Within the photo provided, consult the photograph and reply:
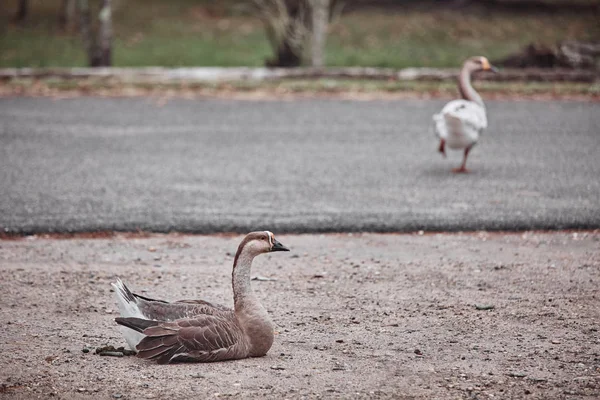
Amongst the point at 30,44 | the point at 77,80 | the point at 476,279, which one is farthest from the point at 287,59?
the point at 476,279

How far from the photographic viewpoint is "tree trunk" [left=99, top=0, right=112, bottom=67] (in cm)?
1452

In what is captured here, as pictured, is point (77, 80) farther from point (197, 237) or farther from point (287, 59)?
point (197, 237)

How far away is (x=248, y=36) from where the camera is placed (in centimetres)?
2266

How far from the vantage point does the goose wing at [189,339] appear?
4594mm

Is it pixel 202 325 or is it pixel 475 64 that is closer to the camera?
pixel 202 325

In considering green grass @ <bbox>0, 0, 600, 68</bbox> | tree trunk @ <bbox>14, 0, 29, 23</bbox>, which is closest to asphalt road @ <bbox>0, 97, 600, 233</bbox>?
green grass @ <bbox>0, 0, 600, 68</bbox>

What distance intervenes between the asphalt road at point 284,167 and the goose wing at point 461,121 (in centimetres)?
45

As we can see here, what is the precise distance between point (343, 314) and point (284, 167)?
429 cm

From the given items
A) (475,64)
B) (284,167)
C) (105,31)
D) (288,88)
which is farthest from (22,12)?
(475,64)

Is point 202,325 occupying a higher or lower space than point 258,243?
lower

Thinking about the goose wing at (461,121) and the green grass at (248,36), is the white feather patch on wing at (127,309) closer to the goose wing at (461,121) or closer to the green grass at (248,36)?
the goose wing at (461,121)

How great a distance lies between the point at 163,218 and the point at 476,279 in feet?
9.17

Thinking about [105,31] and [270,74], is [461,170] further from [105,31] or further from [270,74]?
[105,31]

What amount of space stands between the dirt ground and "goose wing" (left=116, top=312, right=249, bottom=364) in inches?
2.7
